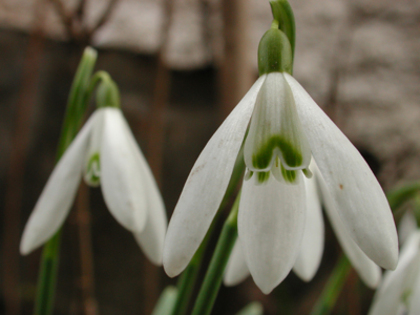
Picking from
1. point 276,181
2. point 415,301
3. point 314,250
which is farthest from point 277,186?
point 415,301

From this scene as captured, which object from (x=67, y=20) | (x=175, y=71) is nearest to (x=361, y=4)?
(x=175, y=71)

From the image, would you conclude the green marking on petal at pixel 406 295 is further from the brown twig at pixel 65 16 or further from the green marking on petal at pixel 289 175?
the brown twig at pixel 65 16

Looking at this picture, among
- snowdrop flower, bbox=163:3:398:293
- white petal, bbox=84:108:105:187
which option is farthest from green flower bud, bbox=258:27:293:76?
white petal, bbox=84:108:105:187

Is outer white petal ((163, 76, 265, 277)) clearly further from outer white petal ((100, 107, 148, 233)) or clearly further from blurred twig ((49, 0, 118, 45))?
blurred twig ((49, 0, 118, 45))

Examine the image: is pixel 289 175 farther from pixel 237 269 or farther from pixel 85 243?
pixel 85 243

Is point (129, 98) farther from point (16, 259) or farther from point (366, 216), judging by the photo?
point (366, 216)
